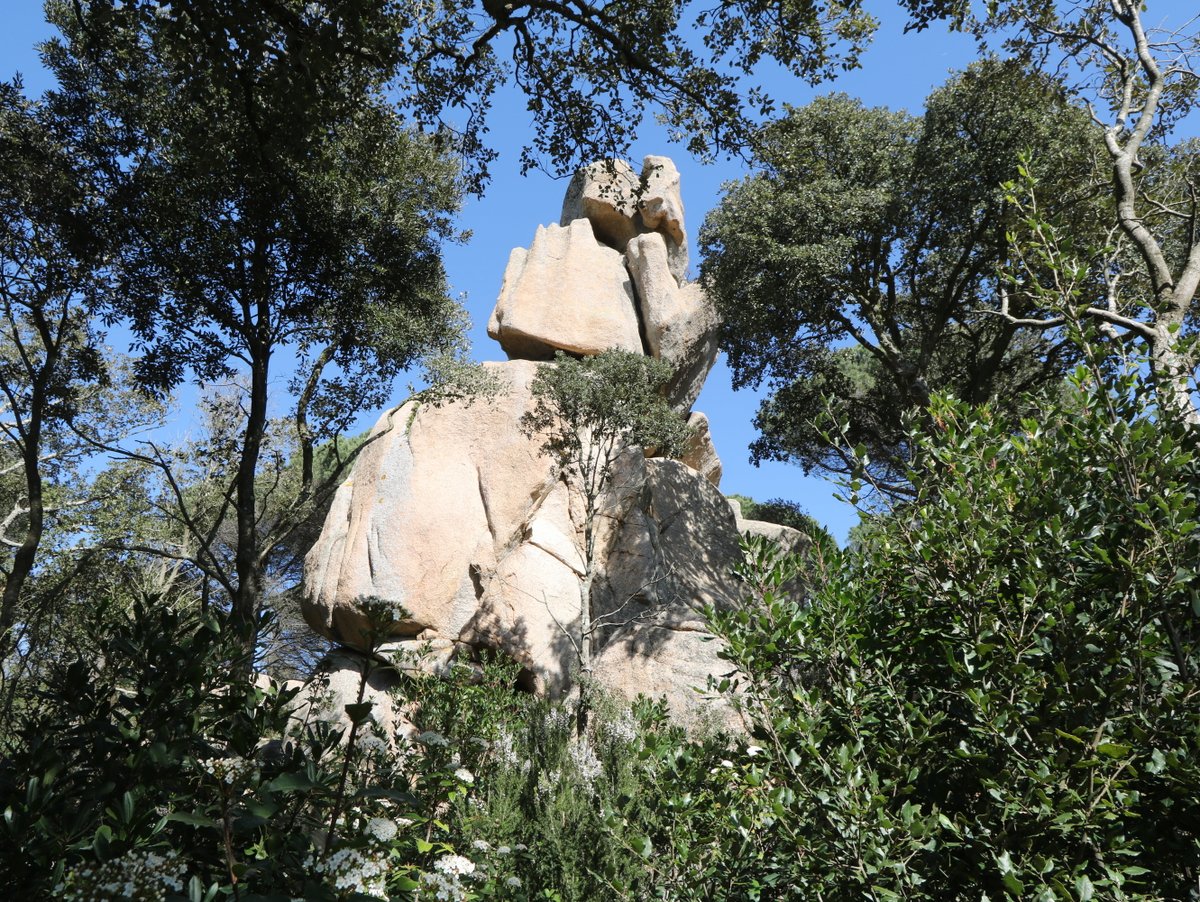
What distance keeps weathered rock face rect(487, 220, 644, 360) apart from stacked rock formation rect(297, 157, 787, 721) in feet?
0.14

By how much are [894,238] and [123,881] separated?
61.1 ft

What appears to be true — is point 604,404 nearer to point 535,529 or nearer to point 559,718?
point 535,529

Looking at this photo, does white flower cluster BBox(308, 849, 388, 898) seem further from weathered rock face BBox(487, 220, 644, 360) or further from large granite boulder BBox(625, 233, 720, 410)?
large granite boulder BBox(625, 233, 720, 410)

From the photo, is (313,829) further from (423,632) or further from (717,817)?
(423,632)

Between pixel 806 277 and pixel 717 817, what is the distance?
15105mm

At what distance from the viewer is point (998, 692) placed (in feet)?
9.82

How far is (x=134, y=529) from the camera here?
22391 millimetres

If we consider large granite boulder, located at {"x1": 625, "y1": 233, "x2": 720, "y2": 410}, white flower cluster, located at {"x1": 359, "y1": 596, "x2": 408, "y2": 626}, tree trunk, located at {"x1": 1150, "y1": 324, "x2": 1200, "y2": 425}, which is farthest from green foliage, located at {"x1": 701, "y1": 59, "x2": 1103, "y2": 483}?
white flower cluster, located at {"x1": 359, "y1": 596, "x2": 408, "y2": 626}

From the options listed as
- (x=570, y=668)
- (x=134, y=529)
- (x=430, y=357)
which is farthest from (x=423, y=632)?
(x=134, y=529)

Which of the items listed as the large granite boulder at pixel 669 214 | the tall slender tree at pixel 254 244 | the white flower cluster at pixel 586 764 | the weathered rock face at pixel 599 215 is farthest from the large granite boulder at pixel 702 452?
the white flower cluster at pixel 586 764

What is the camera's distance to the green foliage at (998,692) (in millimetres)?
2844

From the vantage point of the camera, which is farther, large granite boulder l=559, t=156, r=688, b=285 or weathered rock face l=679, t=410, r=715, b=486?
large granite boulder l=559, t=156, r=688, b=285

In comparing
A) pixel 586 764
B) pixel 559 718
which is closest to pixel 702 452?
pixel 559 718

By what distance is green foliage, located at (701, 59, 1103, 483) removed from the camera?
52.3 feet
